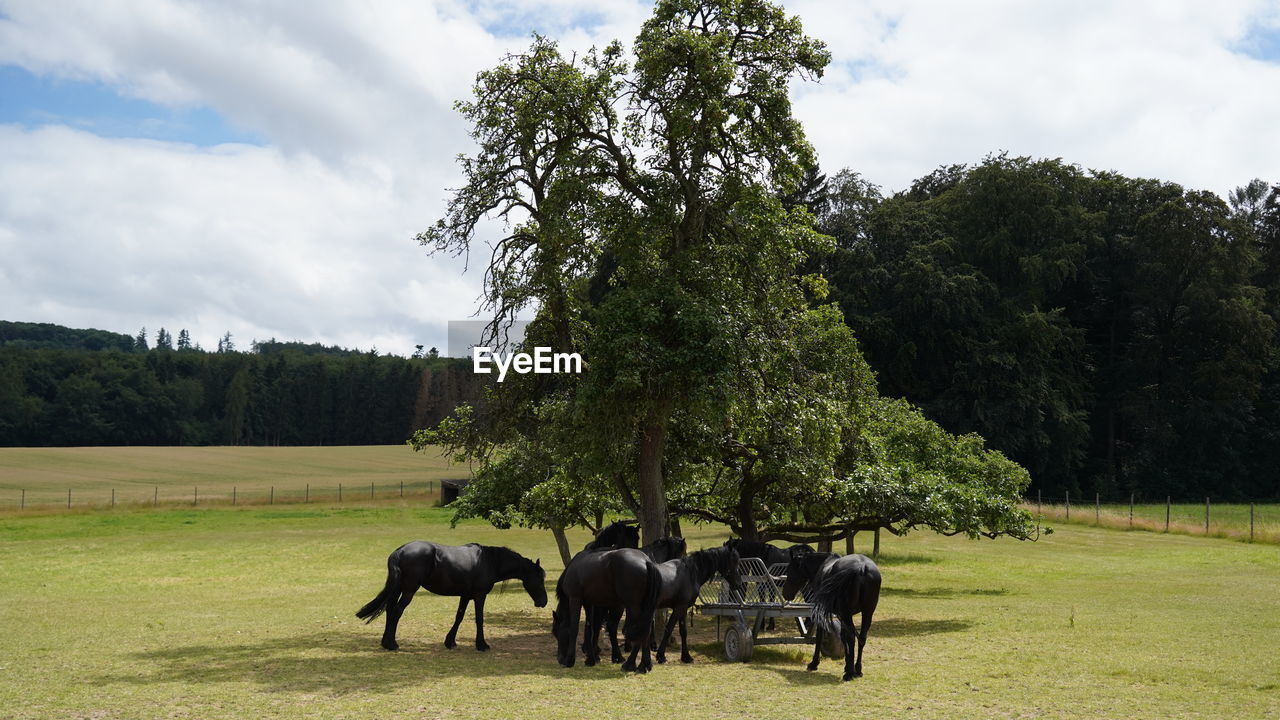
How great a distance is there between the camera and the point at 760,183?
18.1 meters

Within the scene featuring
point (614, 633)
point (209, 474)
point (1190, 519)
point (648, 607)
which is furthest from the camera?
point (209, 474)

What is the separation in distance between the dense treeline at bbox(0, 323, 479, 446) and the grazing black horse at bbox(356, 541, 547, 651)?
11031 cm

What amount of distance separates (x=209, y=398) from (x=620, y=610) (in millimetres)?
143884

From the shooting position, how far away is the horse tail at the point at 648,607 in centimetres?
1444

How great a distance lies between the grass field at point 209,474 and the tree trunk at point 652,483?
46.2 meters

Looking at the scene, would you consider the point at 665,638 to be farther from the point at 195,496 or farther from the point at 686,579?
the point at 195,496

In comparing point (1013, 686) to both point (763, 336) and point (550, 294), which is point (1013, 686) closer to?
point (763, 336)

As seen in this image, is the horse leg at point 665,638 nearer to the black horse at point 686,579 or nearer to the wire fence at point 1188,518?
the black horse at point 686,579

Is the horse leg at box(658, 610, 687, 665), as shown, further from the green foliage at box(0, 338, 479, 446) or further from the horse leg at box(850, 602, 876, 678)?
the green foliage at box(0, 338, 479, 446)

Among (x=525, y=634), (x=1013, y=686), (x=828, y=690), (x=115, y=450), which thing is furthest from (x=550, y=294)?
(x=115, y=450)

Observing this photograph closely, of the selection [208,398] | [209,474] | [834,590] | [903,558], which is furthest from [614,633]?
[208,398]

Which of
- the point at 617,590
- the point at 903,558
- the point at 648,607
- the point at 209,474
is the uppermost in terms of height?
the point at 617,590

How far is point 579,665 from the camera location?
596 inches

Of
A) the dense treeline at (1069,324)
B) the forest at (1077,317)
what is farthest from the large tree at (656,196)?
the dense treeline at (1069,324)
